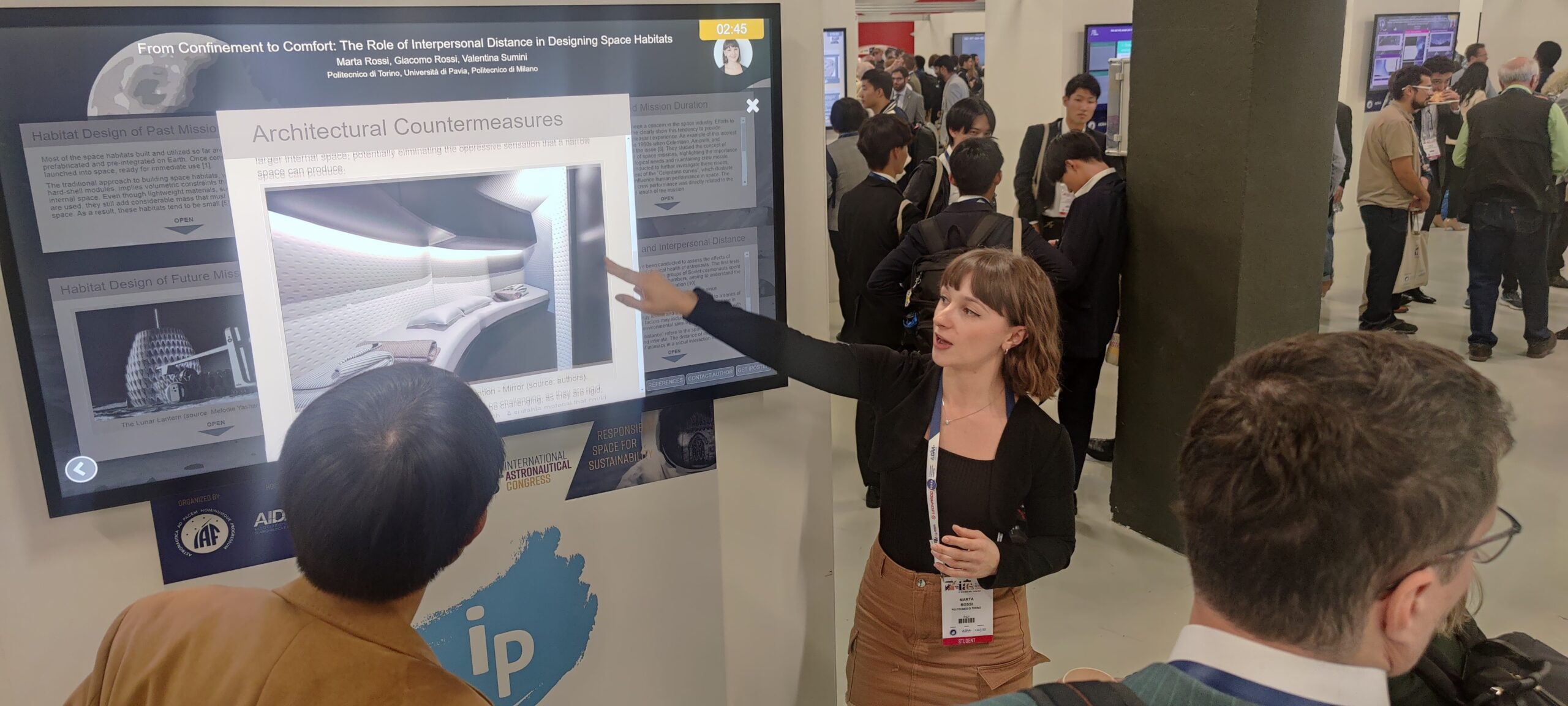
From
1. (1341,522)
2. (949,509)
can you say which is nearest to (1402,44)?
(949,509)

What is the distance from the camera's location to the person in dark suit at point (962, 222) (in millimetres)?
3861

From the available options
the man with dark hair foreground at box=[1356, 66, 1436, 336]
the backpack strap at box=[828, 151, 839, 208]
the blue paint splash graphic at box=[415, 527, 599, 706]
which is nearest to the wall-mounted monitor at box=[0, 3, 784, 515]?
the blue paint splash graphic at box=[415, 527, 599, 706]

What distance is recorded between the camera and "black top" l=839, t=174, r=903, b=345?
4.48 metres

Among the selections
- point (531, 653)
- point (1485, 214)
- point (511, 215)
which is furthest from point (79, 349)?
point (1485, 214)

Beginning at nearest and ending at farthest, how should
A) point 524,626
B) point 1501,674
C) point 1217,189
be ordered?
point 1501,674
point 524,626
point 1217,189

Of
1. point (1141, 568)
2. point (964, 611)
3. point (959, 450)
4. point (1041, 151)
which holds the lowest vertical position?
point (1141, 568)

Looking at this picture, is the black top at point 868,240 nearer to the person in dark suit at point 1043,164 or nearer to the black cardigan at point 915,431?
the person in dark suit at point 1043,164

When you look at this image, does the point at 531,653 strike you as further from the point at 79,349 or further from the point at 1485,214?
the point at 1485,214

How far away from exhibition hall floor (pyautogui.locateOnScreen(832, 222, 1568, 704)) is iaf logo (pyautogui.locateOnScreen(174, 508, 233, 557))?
185 cm

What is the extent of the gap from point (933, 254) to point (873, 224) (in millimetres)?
800

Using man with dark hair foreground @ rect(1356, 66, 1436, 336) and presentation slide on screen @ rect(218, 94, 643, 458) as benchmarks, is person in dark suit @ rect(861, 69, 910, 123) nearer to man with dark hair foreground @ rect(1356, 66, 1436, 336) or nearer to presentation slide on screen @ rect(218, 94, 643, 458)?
man with dark hair foreground @ rect(1356, 66, 1436, 336)

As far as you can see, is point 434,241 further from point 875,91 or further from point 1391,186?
point 1391,186

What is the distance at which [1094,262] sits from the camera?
405 centimetres

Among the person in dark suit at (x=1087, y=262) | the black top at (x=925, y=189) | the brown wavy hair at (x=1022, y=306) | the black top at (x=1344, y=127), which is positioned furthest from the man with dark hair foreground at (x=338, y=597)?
the black top at (x=1344, y=127)
